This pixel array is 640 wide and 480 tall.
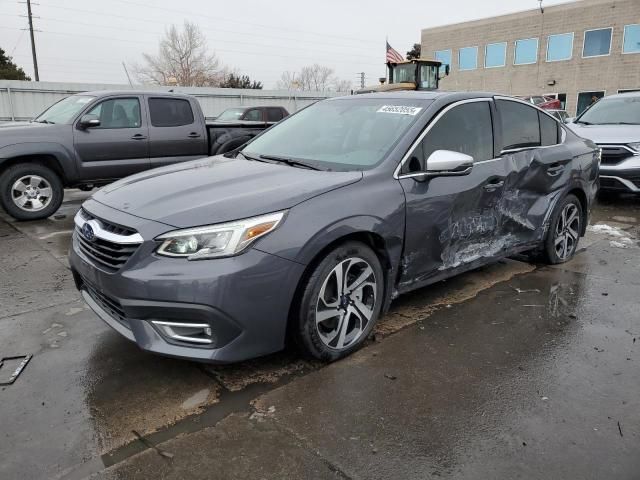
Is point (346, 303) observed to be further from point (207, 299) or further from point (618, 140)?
point (618, 140)

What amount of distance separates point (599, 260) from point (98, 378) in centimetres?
508

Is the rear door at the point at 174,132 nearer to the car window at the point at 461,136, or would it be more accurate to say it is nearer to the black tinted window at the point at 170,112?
the black tinted window at the point at 170,112

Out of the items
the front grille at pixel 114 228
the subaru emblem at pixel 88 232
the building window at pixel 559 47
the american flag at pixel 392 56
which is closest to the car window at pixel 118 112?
the subaru emblem at pixel 88 232

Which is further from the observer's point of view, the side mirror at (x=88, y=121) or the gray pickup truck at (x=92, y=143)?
the side mirror at (x=88, y=121)

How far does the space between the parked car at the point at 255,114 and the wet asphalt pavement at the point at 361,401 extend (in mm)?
11592

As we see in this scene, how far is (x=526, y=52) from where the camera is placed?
34.9 metres

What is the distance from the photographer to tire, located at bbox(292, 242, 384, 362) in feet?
10.0

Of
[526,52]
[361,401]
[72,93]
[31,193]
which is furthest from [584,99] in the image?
[361,401]

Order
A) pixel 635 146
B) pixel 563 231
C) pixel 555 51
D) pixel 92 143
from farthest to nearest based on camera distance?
pixel 555 51 < pixel 635 146 < pixel 92 143 < pixel 563 231

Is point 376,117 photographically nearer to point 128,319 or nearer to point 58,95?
point 128,319

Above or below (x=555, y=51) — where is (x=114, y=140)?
below

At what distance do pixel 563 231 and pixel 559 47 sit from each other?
33.0 metres

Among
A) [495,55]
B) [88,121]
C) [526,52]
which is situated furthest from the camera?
[495,55]

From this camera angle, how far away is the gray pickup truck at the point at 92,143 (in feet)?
23.3
